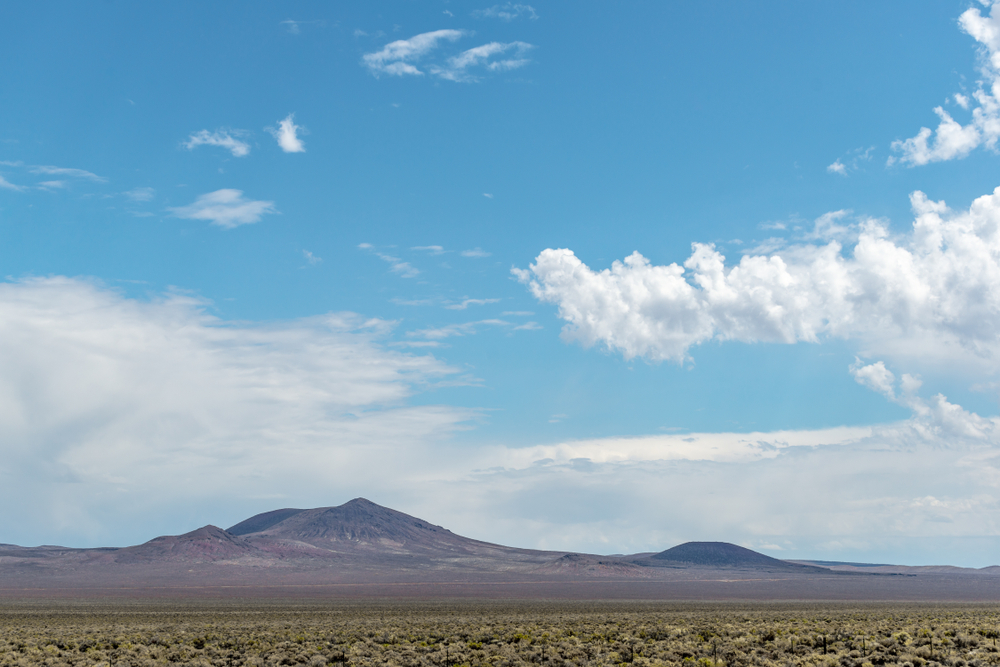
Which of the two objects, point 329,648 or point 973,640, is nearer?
point 973,640

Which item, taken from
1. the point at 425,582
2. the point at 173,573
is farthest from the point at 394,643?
the point at 173,573

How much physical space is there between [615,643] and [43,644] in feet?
74.0

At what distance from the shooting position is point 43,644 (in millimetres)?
31797

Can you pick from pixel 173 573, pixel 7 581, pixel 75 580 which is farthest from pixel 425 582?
pixel 7 581

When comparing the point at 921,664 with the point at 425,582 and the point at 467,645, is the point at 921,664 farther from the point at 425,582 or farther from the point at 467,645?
the point at 425,582

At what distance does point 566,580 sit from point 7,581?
122 metres

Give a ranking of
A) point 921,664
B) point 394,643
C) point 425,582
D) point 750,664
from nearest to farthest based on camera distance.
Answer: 1. point 921,664
2. point 750,664
3. point 394,643
4. point 425,582

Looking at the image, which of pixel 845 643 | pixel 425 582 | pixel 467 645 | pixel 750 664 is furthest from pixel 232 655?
pixel 425 582

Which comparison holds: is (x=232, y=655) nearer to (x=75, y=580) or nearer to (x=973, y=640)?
(x=973, y=640)

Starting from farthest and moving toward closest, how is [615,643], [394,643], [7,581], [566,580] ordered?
[566,580] < [7,581] < [394,643] < [615,643]

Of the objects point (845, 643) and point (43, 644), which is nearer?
point (845, 643)

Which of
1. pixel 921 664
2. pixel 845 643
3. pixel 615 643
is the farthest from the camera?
pixel 615 643

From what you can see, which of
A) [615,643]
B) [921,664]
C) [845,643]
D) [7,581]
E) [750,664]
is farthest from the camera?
[7,581]

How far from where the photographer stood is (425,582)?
592 ft
